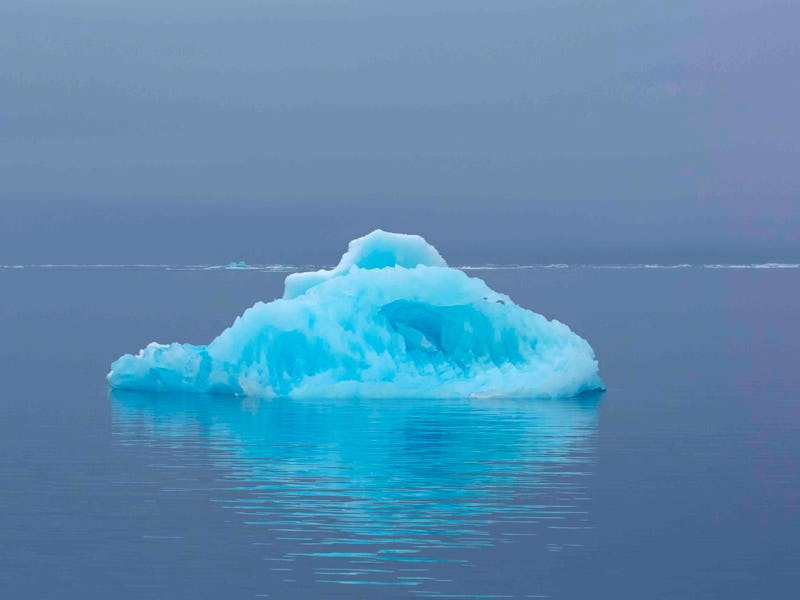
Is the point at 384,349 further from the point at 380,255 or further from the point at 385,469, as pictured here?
the point at 385,469

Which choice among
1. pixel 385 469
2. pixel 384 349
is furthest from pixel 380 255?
pixel 385 469

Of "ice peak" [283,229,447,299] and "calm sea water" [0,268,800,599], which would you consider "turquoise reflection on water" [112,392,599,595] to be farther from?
"ice peak" [283,229,447,299]

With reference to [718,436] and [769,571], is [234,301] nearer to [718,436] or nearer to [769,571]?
[718,436]

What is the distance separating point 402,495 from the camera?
63.6ft

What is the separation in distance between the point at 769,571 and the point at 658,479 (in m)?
5.43

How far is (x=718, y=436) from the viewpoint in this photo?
25922 millimetres

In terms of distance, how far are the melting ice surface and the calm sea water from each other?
0.58 metres

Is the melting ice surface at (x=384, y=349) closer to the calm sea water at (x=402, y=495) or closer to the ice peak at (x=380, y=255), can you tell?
the calm sea water at (x=402, y=495)

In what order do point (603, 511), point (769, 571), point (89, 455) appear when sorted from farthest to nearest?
point (89, 455)
point (603, 511)
point (769, 571)

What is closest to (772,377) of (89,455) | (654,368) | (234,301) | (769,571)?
(654,368)

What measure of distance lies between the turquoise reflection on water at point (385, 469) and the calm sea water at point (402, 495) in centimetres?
5

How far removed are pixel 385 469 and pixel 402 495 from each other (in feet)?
7.02

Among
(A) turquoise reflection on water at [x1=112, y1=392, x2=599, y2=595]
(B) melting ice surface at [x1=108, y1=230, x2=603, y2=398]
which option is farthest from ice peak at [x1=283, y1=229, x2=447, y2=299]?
(A) turquoise reflection on water at [x1=112, y1=392, x2=599, y2=595]

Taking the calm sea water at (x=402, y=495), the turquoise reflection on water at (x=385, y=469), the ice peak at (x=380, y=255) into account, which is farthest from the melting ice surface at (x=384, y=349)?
the ice peak at (x=380, y=255)
